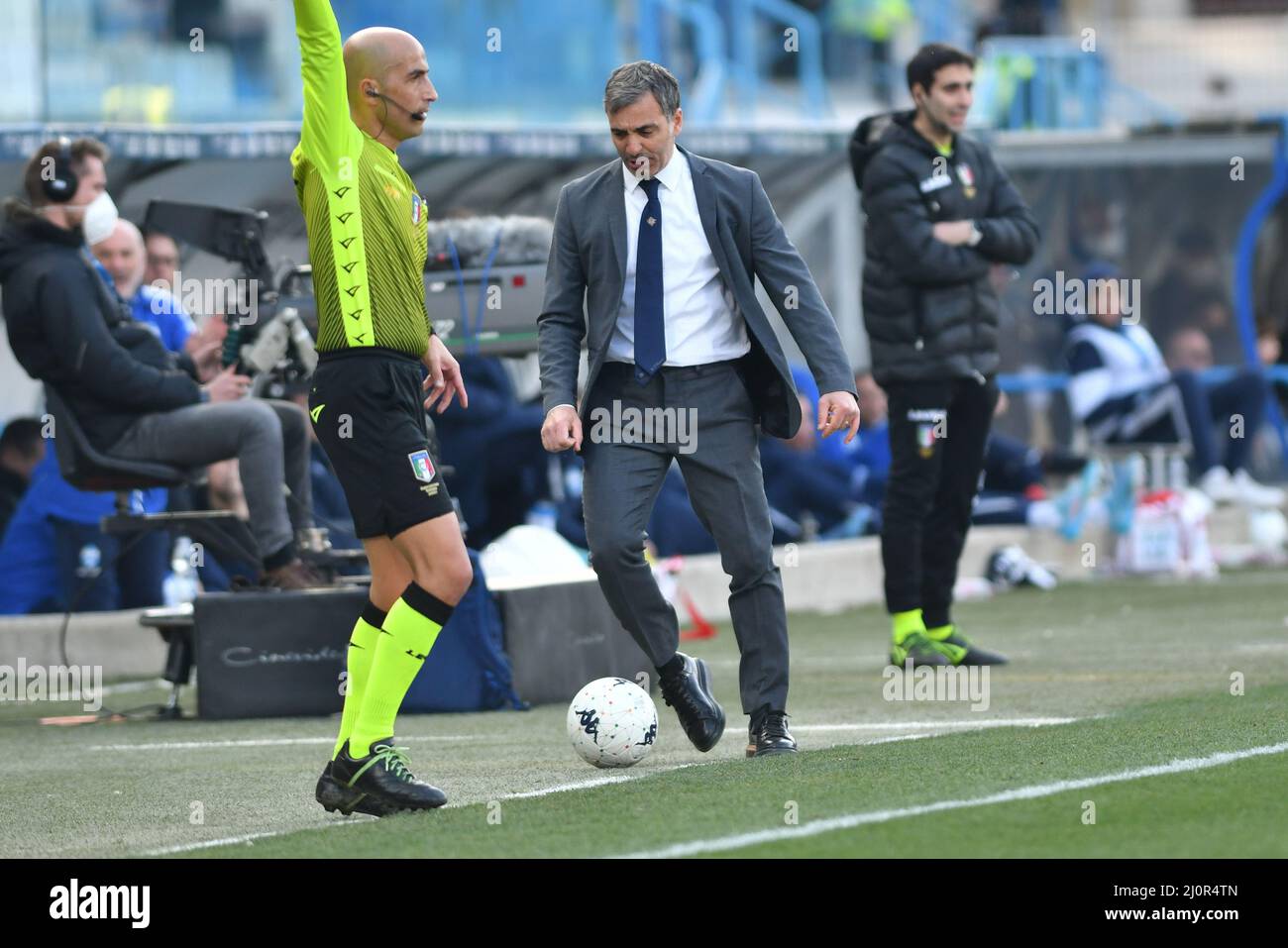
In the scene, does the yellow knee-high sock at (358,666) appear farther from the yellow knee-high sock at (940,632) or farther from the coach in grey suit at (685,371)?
the yellow knee-high sock at (940,632)

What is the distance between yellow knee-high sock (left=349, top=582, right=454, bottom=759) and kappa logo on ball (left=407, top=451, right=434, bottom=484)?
29 centimetres

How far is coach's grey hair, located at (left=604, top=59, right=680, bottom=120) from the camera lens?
7.25 meters

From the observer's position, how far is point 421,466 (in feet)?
21.6

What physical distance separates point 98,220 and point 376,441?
398 cm

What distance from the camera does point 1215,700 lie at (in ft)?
27.5

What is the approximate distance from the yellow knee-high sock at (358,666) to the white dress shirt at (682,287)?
1236mm

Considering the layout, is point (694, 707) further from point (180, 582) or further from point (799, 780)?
point (180, 582)

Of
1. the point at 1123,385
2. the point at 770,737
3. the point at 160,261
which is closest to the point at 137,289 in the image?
the point at 160,261

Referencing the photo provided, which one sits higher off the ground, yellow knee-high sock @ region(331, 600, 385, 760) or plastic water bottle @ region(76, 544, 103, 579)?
yellow knee-high sock @ region(331, 600, 385, 760)

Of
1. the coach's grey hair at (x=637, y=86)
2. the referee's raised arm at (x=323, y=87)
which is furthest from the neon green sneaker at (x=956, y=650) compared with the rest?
the referee's raised arm at (x=323, y=87)

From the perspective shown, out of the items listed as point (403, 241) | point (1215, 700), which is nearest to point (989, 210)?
point (1215, 700)

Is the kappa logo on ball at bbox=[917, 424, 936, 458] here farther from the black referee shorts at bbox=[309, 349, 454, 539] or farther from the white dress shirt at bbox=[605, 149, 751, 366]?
the black referee shorts at bbox=[309, 349, 454, 539]

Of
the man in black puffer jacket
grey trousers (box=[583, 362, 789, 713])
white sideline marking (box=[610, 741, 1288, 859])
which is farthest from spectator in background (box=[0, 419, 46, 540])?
white sideline marking (box=[610, 741, 1288, 859])

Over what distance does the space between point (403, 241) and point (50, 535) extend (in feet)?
18.8
